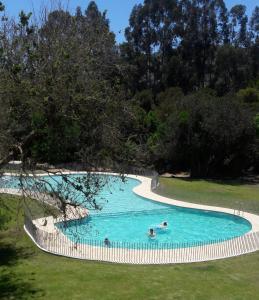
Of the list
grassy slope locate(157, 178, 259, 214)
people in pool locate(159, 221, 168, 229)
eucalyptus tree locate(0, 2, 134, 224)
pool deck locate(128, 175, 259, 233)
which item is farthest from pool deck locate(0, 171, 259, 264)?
grassy slope locate(157, 178, 259, 214)

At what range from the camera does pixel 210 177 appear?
44.1 metres

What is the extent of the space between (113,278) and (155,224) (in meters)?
10.6

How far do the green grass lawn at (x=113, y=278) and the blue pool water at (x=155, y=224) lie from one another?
3.91 m

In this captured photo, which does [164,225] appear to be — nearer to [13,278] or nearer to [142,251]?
[142,251]

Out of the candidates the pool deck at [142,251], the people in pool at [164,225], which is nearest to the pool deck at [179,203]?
the people in pool at [164,225]

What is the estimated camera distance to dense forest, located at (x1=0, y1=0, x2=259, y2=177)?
35.7 ft

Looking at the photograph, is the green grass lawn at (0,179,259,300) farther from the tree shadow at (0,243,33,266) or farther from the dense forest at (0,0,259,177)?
the dense forest at (0,0,259,177)

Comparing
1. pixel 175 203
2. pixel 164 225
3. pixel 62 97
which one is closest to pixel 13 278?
pixel 62 97

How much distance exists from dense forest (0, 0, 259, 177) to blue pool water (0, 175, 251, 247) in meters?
4.71

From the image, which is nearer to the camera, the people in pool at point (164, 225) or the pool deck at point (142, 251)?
the pool deck at point (142, 251)

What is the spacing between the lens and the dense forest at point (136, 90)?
10.9 metres

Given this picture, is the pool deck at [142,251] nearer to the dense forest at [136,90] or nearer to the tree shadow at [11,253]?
the tree shadow at [11,253]

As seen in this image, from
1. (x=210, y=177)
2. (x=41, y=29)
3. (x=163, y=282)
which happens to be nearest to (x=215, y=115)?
(x=210, y=177)

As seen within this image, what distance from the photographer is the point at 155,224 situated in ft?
85.1
